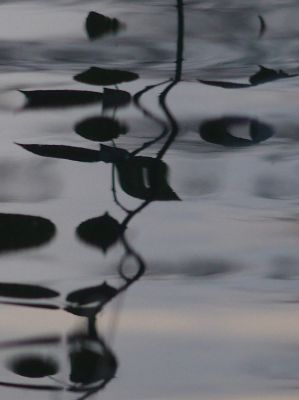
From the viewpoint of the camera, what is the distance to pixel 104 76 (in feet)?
2.36

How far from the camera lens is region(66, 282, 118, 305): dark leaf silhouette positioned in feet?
1.88

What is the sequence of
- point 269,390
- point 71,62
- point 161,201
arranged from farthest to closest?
point 71,62
point 161,201
point 269,390

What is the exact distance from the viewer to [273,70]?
72 centimetres

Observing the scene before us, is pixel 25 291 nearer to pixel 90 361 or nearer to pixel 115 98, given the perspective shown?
pixel 90 361

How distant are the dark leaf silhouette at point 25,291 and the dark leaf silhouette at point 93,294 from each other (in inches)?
0.4

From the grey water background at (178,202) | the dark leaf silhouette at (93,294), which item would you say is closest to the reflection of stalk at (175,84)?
the grey water background at (178,202)

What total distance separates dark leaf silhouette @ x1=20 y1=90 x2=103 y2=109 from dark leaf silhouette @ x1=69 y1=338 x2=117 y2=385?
0.69 feet

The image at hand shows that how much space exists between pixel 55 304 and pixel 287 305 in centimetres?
14

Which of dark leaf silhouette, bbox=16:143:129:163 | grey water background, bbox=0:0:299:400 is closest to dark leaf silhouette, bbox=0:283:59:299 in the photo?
grey water background, bbox=0:0:299:400

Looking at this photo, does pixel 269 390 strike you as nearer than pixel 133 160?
Yes

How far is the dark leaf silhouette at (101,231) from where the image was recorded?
1.98 ft

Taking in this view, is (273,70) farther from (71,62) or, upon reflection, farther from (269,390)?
(269,390)

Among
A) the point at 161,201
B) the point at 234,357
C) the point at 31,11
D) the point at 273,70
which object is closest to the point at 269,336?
the point at 234,357

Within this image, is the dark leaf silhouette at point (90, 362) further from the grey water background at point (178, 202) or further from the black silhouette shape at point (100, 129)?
the black silhouette shape at point (100, 129)
